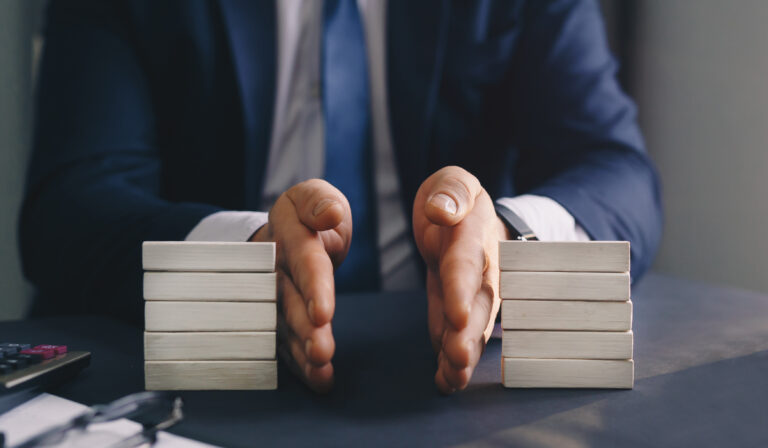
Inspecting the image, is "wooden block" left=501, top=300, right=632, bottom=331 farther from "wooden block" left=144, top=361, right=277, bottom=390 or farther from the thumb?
"wooden block" left=144, top=361, right=277, bottom=390

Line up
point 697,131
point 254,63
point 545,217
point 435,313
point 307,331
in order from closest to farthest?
point 307,331 → point 435,313 → point 545,217 → point 254,63 → point 697,131

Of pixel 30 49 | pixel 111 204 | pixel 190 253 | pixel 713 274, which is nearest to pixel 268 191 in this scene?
pixel 111 204

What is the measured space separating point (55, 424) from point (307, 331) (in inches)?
9.4

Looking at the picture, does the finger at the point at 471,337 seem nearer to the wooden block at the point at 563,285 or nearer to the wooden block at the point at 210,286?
the wooden block at the point at 563,285

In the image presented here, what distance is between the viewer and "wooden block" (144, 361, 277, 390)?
0.62 m

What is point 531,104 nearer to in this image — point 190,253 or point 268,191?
point 268,191

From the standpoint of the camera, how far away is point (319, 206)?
659 mm

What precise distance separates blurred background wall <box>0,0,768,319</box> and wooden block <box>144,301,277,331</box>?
5.14 ft

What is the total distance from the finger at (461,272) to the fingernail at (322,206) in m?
0.14

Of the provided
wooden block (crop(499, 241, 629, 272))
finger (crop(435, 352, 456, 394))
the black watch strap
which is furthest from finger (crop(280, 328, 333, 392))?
the black watch strap

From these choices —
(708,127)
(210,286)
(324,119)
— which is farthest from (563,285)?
(708,127)

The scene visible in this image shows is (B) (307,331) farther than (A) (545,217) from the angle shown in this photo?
No

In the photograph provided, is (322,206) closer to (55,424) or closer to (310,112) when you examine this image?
(55,424)

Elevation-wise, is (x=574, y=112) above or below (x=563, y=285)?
above
